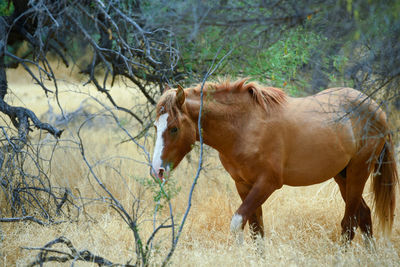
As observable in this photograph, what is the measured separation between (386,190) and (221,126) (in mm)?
2056

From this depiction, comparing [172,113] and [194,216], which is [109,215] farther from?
[172,113]

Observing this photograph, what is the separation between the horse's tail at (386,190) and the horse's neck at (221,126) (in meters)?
1.69

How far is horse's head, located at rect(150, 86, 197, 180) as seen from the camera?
3.74 meters

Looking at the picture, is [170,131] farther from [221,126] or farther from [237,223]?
[237,223]

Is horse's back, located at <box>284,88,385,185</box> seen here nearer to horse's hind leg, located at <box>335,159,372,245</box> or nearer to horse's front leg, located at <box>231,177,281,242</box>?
horse's hind leg, located at <box>335,159,372,245</box>

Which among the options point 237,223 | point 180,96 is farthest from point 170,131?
point 237,223

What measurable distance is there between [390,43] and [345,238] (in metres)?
2.29

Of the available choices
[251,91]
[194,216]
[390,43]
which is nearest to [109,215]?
[194,216]

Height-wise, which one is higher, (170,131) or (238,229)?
(170,131)

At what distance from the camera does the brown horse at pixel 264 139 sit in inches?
152

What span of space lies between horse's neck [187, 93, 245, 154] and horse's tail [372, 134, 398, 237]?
5.55 feet

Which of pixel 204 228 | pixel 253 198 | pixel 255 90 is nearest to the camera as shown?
pixel 253 198

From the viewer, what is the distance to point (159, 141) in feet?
12.3

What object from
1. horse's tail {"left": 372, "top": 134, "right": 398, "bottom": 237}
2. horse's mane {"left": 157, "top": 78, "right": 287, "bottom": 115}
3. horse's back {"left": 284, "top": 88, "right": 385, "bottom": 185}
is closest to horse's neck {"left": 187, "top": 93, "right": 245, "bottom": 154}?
horse's mane {"left": 157, "top": 78, "right": 287, "bottom": 115}
